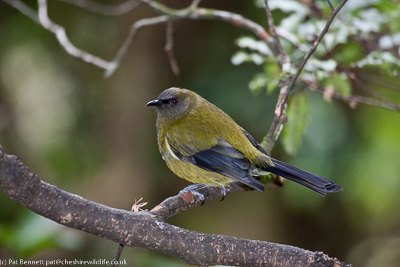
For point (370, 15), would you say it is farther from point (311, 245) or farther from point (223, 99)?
point (311, 245)

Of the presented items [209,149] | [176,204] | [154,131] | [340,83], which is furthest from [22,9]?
[176,204]

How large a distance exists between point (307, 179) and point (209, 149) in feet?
2.22

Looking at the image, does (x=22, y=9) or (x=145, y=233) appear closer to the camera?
(x=145, y=233)

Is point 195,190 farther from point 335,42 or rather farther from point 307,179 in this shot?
point 335,42

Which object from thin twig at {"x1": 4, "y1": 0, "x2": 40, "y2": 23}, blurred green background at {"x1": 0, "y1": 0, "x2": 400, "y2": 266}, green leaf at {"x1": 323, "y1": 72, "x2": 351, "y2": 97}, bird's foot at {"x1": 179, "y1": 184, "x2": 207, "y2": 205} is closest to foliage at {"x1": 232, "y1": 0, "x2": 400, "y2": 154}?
green leaf at {"x1": 323, "y1": 72, "x2": 351, "y2": 97}

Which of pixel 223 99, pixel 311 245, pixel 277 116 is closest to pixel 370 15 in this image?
pixel 277 116

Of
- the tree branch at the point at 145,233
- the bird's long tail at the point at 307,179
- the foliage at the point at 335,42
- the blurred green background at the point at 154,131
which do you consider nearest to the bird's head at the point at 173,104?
the foliage at the point at 335,42

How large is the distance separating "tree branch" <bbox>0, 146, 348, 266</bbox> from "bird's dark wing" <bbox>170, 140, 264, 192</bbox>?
944 millimetres

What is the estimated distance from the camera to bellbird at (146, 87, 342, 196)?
333 cm

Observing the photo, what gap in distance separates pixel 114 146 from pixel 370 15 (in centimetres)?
333

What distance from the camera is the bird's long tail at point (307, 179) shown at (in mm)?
3057

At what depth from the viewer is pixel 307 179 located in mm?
3139

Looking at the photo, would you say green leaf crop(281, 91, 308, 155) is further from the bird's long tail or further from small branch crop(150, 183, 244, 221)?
small branch crop(150, 183, 244, 221)

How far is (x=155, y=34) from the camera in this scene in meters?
6.15
